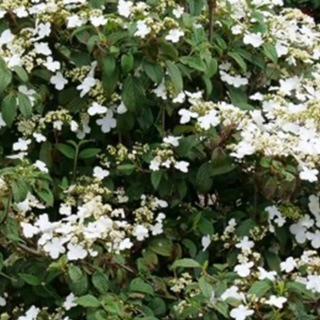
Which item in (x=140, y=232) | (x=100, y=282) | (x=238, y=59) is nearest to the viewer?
(x=100, y=282)

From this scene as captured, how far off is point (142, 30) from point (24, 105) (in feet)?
1.04

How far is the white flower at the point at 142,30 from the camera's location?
2.01m

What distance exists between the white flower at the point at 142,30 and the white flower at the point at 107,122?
0.71ft

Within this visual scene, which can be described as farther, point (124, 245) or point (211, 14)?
point (211, 14)

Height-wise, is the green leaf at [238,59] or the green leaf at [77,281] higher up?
the green leaf at [238,59]

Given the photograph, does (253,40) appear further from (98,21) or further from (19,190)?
(19,190)

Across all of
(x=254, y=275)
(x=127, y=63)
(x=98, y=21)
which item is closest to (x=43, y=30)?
(x=98, y=21)

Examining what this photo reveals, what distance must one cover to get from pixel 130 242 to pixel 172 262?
13 centimetres

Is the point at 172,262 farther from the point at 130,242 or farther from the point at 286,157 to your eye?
the point at 286,157

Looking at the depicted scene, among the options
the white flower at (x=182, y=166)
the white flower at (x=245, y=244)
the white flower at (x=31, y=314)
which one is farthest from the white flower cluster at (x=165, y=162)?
the white flower at (x=31, y=314)

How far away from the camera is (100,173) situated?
2100 mm

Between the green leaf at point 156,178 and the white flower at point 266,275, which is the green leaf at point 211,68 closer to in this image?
the green leaf at point 156,178

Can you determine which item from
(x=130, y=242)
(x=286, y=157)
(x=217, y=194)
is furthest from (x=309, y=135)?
(x=130, y=242)

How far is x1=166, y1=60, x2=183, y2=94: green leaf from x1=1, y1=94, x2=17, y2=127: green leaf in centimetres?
36
